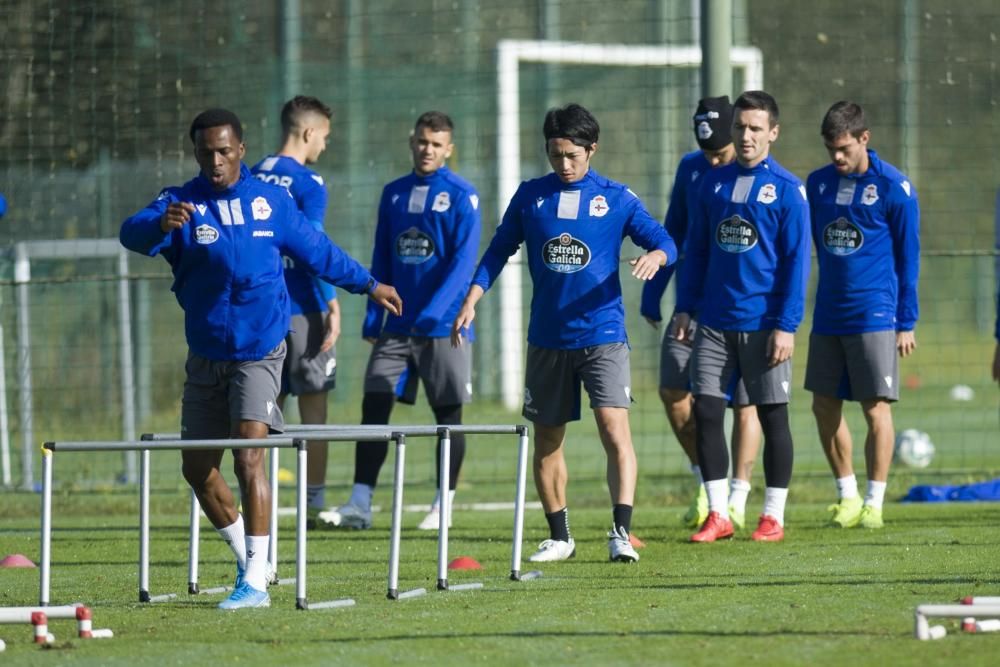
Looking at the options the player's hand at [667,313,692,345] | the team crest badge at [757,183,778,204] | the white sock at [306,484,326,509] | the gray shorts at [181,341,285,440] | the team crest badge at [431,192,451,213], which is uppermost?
the team crest badge at [431,192,451,213]

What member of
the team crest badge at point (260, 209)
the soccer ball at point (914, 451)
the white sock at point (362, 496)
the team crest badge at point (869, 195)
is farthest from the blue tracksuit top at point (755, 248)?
the soccer ball at point (914, 451)

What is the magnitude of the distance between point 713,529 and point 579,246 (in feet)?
5.81

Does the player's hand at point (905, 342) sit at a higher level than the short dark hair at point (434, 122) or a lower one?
lower

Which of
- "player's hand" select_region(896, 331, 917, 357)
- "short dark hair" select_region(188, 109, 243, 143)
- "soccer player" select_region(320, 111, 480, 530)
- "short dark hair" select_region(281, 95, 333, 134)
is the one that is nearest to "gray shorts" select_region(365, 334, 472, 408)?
"soccer player" select_region(320, 111, 480, 530)

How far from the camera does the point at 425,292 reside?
10.4 m

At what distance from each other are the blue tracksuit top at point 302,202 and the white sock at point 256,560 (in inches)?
121

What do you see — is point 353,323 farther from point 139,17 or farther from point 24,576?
point 24,576

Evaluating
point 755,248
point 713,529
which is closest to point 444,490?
point 713,529

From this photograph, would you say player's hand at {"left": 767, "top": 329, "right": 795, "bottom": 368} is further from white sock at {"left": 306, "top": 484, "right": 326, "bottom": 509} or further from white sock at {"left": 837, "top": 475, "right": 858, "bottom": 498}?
white sock at {"left": 306, "top": 484, "right": 326, "bottom": 509}

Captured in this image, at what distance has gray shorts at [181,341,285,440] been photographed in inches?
283

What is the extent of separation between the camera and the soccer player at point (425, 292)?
33.9 feet

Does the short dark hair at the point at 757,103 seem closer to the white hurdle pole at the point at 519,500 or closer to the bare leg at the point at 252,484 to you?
the white hurdle pole at the point at 519,500

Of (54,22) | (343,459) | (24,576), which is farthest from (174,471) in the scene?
(24,576)

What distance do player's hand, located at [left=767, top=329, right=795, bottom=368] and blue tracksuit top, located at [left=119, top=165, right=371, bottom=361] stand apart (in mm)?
2971
